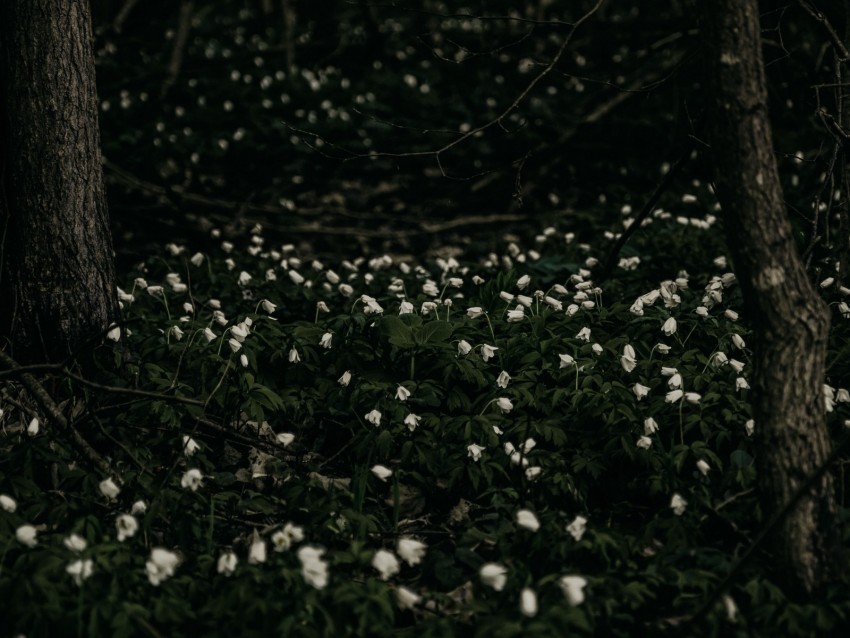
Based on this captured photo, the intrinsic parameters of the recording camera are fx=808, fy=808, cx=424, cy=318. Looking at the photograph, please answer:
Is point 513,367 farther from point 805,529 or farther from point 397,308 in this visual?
point 805,529

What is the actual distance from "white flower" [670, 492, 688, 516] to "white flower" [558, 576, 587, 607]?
62 cm

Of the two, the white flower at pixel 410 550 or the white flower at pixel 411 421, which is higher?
the white flower at pixel 411 421

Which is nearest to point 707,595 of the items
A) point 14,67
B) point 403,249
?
point 14,67

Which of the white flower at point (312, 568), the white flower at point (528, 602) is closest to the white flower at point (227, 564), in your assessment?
the white flower at point (312, 568)

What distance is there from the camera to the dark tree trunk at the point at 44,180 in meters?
4.27

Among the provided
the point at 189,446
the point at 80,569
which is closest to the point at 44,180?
the point at 189,446

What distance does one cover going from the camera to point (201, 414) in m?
Result: 3.92

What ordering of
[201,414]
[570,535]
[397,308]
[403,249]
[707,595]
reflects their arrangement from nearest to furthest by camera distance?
[707,595]
[570,535]
[201,414]
[397,308]
[403,249]

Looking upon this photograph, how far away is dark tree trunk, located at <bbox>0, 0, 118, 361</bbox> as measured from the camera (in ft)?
14.0

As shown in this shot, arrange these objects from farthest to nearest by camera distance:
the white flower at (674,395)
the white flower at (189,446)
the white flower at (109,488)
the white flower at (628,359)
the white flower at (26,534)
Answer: the white flower at (628,359), the white flower at (674,395), the white flower at (189,446), the white flower at (109,488), the white flower at (26,534)

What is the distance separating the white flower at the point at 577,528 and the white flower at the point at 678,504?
373mm

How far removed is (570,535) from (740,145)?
1623 mm

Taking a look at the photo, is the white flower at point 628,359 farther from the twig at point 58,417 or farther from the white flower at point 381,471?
the twig at point 58,417

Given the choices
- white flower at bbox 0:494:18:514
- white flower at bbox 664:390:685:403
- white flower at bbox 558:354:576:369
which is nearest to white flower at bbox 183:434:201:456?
white flower at bbox 0:494:18:514
